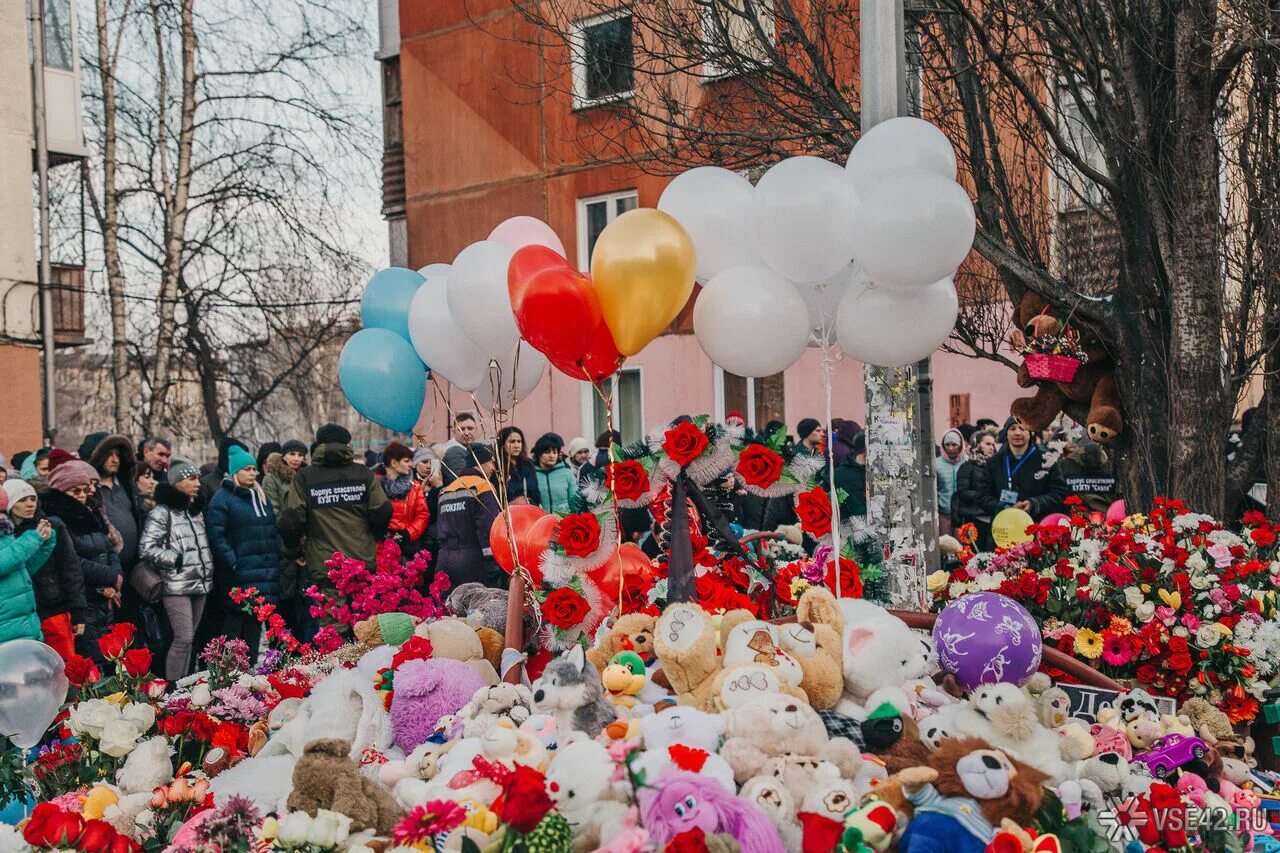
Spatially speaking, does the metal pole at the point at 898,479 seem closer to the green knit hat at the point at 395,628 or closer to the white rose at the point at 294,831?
the green knit hat at the point at 395,628

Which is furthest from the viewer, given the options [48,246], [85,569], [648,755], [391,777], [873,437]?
[48,246]

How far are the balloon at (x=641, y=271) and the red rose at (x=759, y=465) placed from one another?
1.99 ft

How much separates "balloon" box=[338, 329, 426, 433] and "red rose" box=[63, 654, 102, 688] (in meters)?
1.49

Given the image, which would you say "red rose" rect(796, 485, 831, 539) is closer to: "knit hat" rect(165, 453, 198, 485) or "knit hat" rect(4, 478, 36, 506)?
"knit hat" rect(4, 478, 36, 506)

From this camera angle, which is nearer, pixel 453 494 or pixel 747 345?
pixel 747 345

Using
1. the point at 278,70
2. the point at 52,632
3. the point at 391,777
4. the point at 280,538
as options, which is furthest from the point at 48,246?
the point at 391,777

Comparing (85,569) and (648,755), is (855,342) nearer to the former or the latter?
(648,755)

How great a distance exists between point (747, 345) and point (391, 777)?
197cm

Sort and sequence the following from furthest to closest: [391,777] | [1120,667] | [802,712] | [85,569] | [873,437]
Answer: [85,569]
[873,437]
[1120,667]
[391,777]
[802,712]

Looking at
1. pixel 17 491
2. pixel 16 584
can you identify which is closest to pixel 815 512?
pixel 16 584

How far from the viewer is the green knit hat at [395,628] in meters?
4.78

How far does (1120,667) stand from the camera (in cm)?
489

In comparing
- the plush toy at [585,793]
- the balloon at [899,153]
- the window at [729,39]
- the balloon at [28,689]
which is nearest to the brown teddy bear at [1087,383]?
the window at [729,39]

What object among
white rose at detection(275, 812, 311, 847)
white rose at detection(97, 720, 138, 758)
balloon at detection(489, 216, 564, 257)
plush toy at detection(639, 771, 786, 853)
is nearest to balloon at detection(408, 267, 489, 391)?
balloon at detection(489, 216, 564, 257)
